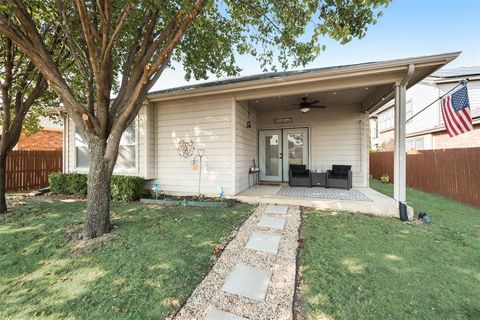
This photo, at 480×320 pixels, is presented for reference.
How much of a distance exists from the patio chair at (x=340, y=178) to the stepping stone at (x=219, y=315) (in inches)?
236

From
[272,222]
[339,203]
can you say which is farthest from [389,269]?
[339,203]

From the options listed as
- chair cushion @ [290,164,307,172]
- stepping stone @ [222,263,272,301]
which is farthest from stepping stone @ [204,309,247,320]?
chair cushion @ [290,164,307,172]

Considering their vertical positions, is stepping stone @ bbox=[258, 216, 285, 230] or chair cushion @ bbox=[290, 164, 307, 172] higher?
chair cushion @ bbox=[290, 164, 307, 172]

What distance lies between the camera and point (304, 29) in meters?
4.43

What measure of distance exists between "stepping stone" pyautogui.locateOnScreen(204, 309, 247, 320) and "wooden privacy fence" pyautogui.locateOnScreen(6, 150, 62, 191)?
10203mm

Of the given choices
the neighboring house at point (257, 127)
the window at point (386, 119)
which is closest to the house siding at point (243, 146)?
the neighboring house at point (257, 127)

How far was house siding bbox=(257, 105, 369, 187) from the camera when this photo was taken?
7348mm

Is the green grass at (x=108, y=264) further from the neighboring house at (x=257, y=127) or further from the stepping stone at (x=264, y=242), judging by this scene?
the neighboring house at (x=257, y=127)

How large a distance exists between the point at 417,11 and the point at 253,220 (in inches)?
271

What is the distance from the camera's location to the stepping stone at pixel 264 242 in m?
3.09

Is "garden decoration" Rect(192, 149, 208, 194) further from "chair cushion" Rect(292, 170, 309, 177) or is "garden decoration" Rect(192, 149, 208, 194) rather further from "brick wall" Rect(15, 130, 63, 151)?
"brick wall" Rect(15, 130, 63, 151)

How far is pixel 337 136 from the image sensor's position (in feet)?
25.2

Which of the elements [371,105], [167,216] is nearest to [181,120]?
[167,216]

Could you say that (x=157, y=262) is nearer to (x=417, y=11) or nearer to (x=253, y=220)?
(x=253, y=220)
